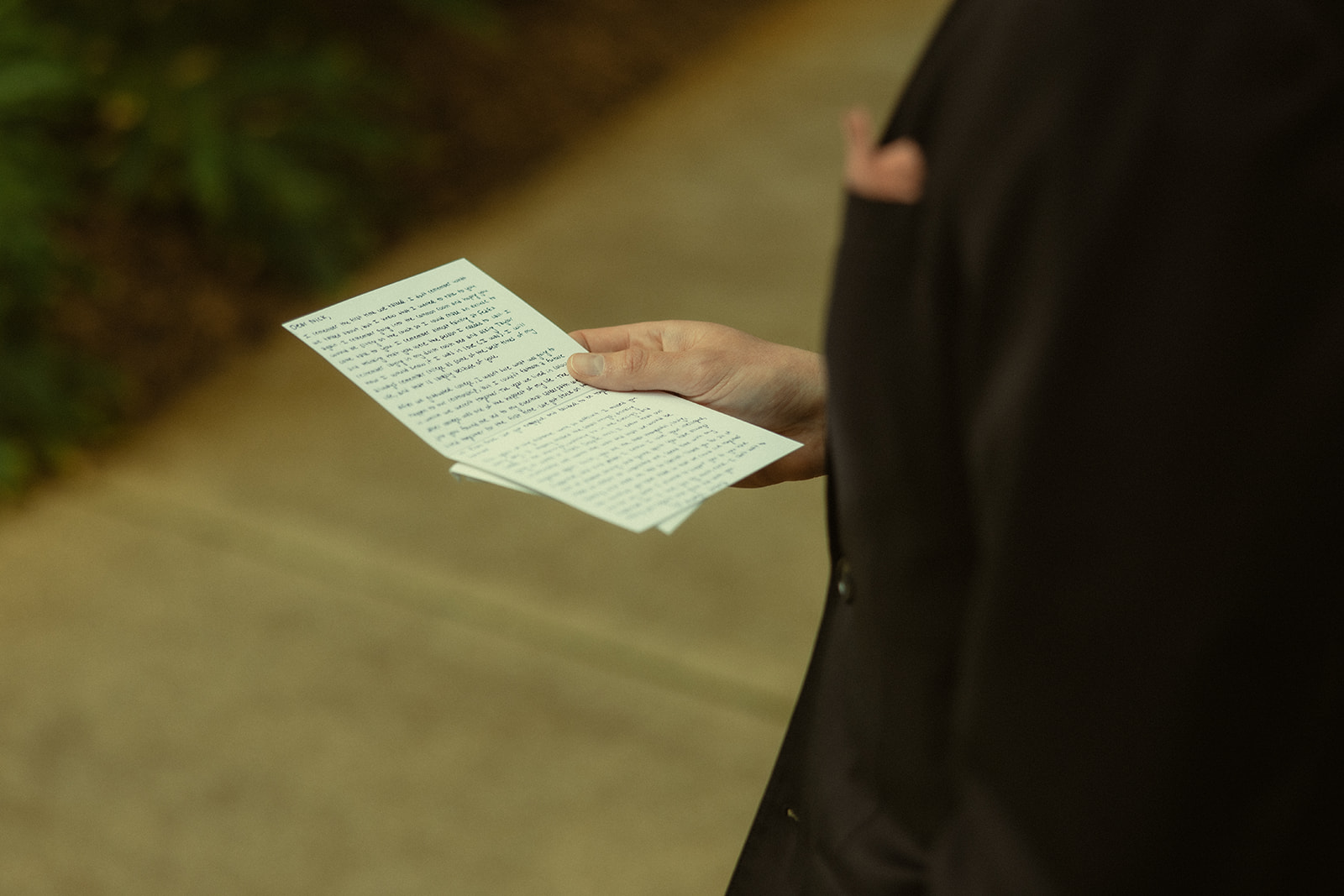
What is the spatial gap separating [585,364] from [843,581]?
43 centimetres

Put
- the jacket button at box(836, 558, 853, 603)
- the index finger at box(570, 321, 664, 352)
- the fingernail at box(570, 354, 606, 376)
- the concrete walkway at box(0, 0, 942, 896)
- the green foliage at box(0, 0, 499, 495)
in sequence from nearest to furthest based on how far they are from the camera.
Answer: the jacket button at box(836, 558, 853, 603), the fingernail at box(570, 354, 606, 376), the index finger at box(570, 321, 664, 352), the concrete walkway at box(0, 0, 942, 896), the green foliage at box(0, 0, 499, 495)

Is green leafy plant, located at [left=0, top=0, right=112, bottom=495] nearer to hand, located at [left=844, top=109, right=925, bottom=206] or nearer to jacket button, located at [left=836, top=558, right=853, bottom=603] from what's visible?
jacket button, located at [left=836, top=558, right=853, bottom=603]

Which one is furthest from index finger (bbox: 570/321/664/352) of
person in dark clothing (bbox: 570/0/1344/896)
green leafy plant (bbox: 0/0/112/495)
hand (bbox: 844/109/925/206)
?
green leafy plant (bbox: 0/0/112/495)

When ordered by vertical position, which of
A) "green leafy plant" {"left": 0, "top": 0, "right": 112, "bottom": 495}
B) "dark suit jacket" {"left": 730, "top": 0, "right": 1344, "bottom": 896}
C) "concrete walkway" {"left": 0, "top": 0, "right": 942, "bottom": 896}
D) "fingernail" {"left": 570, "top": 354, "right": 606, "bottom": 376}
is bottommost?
"concrete walkway" {"left": 0, "top": 0, "right": 942, "bottom": 896}

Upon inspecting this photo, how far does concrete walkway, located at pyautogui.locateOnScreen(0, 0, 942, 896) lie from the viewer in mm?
2041

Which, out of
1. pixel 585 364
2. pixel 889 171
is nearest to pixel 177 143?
pixel 585 364

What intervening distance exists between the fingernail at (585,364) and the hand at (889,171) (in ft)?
1.85

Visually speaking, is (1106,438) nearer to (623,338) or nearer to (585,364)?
(585,364)

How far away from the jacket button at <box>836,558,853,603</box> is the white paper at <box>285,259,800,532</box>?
14 cm

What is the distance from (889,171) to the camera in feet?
2.02

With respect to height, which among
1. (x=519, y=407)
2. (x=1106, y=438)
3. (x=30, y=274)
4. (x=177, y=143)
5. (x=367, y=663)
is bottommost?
(x=367, y=663)

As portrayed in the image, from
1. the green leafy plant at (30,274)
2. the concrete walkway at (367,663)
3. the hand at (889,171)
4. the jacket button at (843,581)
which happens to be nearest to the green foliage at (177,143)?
the green leafy plant at (30,274)

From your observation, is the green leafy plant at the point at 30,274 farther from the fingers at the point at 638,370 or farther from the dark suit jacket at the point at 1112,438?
the dark suit jacket at the point at 1112,438

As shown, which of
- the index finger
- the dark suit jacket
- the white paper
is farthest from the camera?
the index finger
